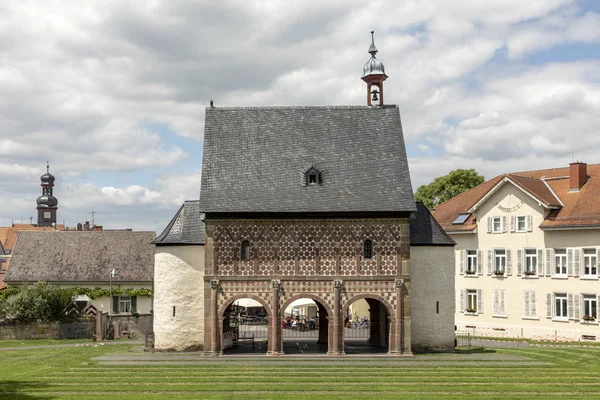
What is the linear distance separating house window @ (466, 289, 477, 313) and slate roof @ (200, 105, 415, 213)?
1932 cm

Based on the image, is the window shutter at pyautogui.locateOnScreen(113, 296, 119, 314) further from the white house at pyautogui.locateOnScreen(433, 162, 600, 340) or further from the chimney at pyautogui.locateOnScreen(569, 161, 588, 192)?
the chimney at pyautogui.locateOnScreen(569, 161, 588, 192)

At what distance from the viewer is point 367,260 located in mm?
37281

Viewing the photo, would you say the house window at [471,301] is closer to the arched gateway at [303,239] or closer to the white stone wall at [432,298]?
the arched gateway at [303,239]

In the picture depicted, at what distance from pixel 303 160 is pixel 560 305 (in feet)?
67.9

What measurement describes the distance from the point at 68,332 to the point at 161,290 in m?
13.7

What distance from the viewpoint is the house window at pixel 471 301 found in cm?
5434

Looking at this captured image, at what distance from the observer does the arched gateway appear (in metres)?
37.0

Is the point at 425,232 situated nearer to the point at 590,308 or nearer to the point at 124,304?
the point at 590,308

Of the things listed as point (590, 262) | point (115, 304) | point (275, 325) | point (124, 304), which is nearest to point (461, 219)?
point (590, 262)

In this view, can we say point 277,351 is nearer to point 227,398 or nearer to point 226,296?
point 226,296

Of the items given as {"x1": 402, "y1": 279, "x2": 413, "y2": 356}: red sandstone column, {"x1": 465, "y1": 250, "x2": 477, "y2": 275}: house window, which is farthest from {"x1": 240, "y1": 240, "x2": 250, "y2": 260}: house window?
{"x1": 465, "y1": 250, "x2": 477, "y2": 275}: house window

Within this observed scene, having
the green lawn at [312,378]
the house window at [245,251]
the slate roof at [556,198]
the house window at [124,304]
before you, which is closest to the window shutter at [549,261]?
the slate roof at [556,198]

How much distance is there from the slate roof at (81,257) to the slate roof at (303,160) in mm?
20580

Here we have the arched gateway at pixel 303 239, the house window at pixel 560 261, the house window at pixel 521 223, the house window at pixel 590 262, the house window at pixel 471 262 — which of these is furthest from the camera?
the house window at pixel 471 262
